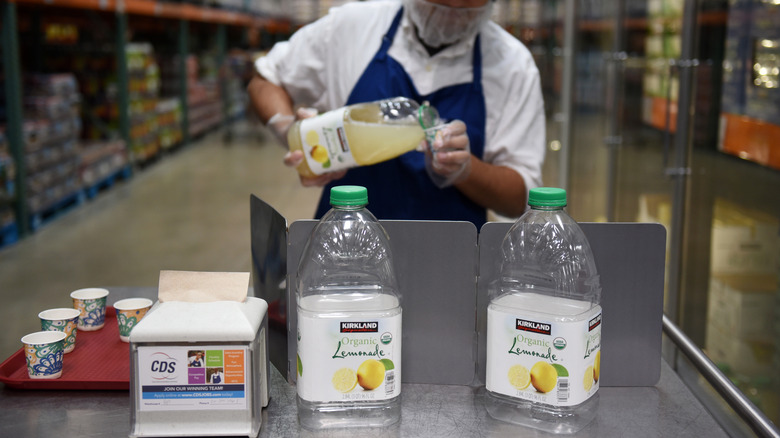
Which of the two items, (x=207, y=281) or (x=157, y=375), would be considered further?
(x=207, y=281)

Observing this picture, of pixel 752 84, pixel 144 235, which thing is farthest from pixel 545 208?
pixel 144 235

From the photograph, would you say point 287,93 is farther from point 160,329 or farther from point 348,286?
point 160,329

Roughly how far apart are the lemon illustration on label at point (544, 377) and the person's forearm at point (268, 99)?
117cm

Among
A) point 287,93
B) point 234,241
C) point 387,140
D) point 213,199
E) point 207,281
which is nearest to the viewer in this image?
point 207,281

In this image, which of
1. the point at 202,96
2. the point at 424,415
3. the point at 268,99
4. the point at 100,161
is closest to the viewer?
the point at 424,415

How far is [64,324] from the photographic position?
1.42 meters

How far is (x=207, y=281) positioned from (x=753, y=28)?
2398 mm

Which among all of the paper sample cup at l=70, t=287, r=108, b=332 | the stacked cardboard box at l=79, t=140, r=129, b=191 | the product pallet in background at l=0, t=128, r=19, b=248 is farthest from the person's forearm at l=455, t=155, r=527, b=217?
the stacked cardboard box at l=79, t=140, r=129, b=191

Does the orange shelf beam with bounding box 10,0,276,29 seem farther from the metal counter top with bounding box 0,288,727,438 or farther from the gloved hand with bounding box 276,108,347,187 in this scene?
the metal counter top with bounding box 0,288,727,438

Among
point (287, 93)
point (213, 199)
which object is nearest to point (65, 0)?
point (213, 199)

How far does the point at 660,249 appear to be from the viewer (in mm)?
1330

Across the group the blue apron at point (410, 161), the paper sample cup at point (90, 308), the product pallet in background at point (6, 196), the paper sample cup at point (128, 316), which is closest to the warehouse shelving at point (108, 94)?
the product pallet in background at point (6, 196)

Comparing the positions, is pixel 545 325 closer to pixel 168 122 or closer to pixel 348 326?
pixel 348 326

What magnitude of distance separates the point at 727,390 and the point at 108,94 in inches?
285
